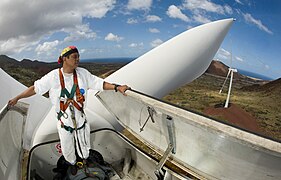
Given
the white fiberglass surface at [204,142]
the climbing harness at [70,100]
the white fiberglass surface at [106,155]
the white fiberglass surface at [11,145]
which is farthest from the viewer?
the white fiberglass surface at [106,155]

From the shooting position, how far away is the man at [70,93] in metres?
2.77

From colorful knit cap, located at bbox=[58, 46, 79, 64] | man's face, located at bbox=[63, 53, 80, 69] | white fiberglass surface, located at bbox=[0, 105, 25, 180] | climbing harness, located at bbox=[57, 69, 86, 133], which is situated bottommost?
white fiberglass surface, located at bbox=[0, 105, 25, 180]

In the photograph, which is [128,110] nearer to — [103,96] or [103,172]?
[103,96]

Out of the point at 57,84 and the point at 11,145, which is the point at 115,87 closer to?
the point at 57,84

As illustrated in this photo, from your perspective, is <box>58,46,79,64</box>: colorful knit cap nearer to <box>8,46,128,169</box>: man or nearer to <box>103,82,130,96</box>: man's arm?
<box>8,46,128,169</box>: man

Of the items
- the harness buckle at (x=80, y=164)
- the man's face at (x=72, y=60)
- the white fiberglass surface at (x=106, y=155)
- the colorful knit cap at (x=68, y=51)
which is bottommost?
the white fiberglass surface at (x=106, y=155)

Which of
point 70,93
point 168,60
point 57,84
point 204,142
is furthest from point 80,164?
point 168,60

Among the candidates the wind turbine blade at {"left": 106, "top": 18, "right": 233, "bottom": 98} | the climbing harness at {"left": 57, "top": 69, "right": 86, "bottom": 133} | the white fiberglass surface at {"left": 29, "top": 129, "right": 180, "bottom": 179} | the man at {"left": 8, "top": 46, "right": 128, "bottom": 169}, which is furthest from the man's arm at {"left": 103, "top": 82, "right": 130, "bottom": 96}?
the wind turbine blade at {"left": 106, "top": 18, "right": 233, "bottom": 98}

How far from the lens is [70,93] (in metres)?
2.83

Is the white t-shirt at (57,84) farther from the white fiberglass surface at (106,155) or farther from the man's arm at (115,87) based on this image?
the white fiberglass surface at (106,155)

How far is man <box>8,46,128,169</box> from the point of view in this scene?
2.77 metres

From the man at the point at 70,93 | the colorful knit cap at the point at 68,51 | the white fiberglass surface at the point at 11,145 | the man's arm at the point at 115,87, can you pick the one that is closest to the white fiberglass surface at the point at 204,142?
the man's arm at the point at 115,87

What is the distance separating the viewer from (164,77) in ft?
16.6

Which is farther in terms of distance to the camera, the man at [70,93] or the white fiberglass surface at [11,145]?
the man at [70,93]
